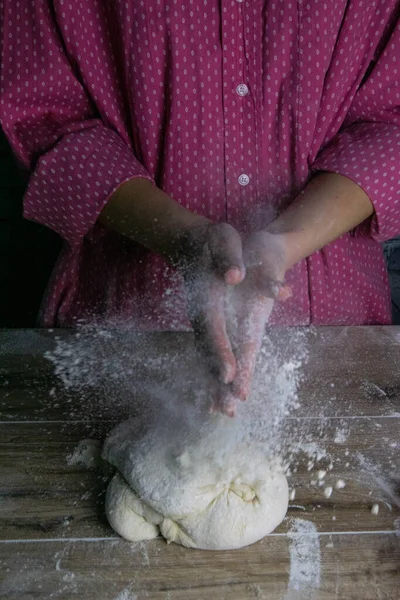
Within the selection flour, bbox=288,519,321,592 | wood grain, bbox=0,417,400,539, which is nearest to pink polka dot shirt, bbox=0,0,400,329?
wood grain, bbox=0,417,400,539

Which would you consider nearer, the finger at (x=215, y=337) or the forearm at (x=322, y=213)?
the finger at (x=215, y=337)

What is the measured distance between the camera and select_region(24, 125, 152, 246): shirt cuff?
104cm

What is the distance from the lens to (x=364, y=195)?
108cm

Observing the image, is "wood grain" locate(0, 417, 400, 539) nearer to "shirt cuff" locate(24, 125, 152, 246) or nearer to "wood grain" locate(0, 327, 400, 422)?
"wood grain" locate(0, 327, 400, 422)

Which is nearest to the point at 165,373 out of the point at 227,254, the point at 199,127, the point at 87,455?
the point at 87,455

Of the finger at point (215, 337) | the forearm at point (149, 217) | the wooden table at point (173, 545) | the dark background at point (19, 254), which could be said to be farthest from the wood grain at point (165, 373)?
the dark background at point (19, 254)

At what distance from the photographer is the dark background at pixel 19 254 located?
1913 millimetres

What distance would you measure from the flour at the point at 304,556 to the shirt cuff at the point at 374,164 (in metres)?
0.57

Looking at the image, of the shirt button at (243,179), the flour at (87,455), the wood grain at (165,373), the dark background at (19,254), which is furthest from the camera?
the dark background at (19,254)

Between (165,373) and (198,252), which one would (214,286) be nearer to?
(198,252)

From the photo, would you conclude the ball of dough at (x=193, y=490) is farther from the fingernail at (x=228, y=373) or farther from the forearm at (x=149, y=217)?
the forearm at (x=149, y=217)

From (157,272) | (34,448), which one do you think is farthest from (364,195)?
(34,448)

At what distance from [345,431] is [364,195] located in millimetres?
408

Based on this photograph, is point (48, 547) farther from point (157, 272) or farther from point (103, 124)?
point (103, 124)
